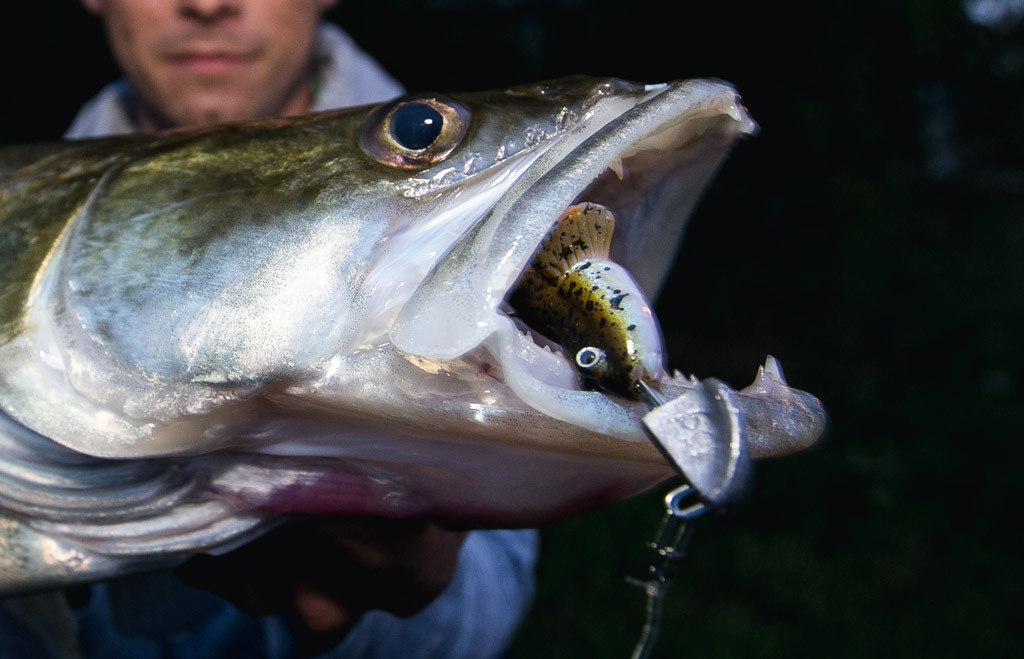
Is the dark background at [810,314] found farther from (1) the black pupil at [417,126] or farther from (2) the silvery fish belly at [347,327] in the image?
(1) the black pupil at [417,126]

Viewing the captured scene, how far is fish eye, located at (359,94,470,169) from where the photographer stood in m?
1.01

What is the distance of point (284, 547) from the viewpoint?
1246 millimetres

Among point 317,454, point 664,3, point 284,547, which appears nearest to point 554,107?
point 317,454

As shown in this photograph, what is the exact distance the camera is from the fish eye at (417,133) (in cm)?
101

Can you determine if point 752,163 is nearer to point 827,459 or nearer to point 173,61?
point 827,459

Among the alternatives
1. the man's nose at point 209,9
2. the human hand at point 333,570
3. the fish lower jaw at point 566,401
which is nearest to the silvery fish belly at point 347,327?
the fish lower jaw at point 566,401

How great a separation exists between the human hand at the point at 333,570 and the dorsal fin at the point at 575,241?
41 centimetres

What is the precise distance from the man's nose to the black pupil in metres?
1.01

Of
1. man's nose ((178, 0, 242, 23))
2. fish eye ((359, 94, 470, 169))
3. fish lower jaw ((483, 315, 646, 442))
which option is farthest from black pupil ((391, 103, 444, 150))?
man's nose ((178, 0, 242, 23))

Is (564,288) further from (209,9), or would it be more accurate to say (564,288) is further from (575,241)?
(209,9)

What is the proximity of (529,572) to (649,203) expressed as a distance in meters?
1.11

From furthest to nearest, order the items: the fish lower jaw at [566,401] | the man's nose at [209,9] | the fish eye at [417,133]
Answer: the man's nose at [209,9] < the fish eye at [417,133] < the fish lower jaw at [566,401]

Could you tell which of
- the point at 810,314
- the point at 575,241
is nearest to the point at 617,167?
the point at 575,241

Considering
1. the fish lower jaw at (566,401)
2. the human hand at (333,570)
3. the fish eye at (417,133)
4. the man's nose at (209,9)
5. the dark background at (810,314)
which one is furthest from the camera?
the dark background at (810,314)
